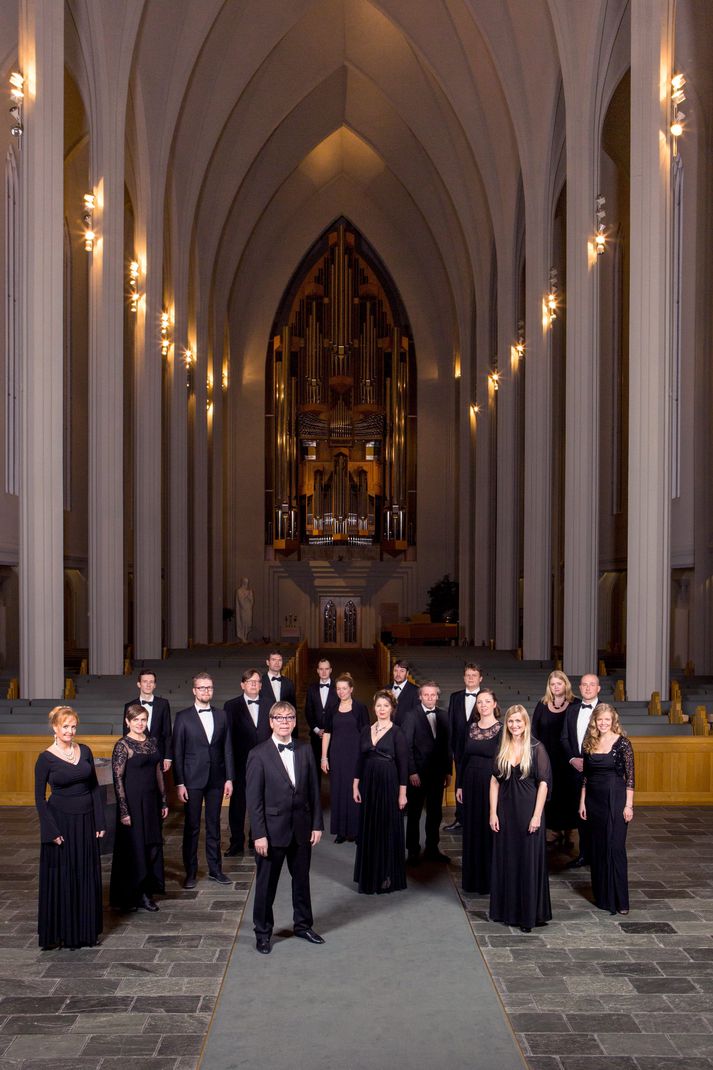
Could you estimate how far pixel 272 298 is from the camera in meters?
36.4

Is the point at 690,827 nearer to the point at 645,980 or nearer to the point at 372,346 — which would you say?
the point at 645,980

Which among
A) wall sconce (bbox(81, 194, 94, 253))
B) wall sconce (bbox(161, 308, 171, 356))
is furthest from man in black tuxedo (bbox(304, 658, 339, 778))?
wall sconce (bbox(161, 308, 171, 356))

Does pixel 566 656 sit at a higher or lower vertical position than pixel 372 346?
lower

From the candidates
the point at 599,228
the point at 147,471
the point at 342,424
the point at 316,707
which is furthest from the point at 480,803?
the point at 342,424

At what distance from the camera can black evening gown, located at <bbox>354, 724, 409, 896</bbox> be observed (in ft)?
26.3

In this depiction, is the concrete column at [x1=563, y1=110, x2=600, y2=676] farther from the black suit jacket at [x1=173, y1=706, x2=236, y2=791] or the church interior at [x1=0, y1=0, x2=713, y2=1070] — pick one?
the black suit jacket at [x1=173, y1=706, x2=236, y2=791]

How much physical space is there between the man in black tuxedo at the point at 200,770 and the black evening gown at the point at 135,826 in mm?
541

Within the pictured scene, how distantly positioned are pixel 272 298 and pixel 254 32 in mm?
11674

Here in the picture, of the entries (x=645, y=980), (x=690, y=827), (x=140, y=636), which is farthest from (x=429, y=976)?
(x=140, y=636)

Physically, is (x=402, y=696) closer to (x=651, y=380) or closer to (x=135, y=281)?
(x=651, y=380)

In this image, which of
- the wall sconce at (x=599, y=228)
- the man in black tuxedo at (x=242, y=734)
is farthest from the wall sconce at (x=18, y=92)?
the wall sconce at (x=599, y=228)

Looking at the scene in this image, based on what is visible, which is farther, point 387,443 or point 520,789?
point 387,443

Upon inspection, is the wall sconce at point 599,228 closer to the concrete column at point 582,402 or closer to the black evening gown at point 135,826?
the concrete column at point 582,402

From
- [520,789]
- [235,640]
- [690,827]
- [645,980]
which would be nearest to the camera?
[645,980]
